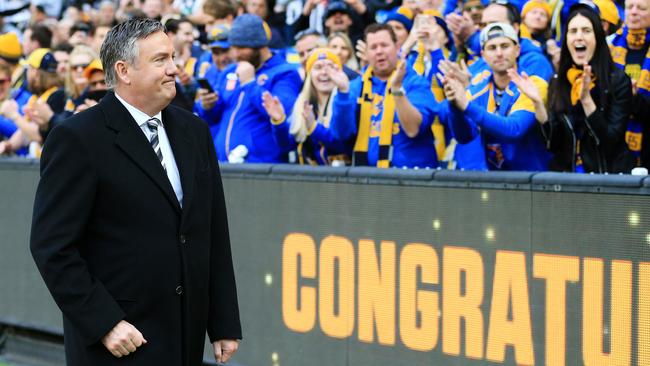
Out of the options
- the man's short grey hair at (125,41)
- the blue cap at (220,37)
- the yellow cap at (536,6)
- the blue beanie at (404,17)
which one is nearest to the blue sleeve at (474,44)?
the yellow cap at (536,6)

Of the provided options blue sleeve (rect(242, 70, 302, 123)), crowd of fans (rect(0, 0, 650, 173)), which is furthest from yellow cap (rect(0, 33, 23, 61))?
blue sleeve (rect(242, 70, 302, 123))

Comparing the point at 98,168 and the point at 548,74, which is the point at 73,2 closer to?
the point at 548,74

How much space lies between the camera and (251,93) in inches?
345

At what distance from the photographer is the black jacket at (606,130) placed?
6543 mm

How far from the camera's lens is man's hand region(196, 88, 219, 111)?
9.00 meters

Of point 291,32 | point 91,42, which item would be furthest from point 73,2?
point 291,32

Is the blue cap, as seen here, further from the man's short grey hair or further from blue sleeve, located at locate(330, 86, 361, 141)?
the man's short grey hair

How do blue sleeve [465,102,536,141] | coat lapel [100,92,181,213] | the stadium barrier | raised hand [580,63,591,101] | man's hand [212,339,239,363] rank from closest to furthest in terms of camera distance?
coat lapel [100,92,181,213] → man's hand [212,339,239,363] → the stadium barrier → raised hand [580,63,591,101] → blue sleeve [465,102,536,141]

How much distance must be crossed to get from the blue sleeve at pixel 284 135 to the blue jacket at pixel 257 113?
10 centimetres

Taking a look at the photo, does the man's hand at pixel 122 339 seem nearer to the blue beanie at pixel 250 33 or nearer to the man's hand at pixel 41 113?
the blue beanie at pixel 250 33

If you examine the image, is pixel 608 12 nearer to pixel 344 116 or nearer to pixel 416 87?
pixel 416 87

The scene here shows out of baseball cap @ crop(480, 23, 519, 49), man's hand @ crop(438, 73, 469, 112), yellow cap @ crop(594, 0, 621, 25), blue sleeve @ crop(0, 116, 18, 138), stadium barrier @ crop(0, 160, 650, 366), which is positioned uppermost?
yellow cap @ crop(594, 0, 621, 25)

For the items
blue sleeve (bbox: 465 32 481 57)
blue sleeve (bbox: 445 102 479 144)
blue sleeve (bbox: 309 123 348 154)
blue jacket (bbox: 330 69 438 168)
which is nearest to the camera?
A: blue sleeve (bbox: 445 102 479 144)

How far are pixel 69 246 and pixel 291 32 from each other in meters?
7.53
